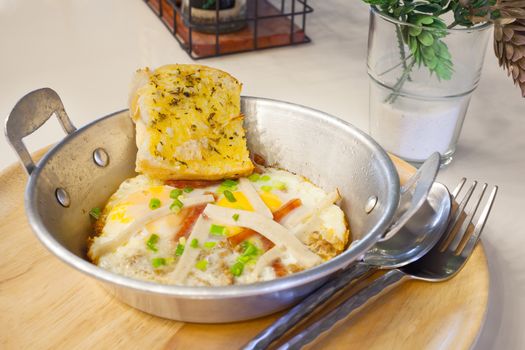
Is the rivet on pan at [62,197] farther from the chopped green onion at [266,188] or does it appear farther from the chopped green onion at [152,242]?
the chopped green onion at [266,188]

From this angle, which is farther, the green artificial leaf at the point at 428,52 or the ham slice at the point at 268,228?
the green artificial leaf at the point at 428,52

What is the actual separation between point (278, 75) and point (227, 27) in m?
0.25

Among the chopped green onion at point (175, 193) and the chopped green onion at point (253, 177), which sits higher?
the chopped green onion at point (175, 193)

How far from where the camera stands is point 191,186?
1017 mm

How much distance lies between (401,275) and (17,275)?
1.90 ft

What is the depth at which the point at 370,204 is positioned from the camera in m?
0.95

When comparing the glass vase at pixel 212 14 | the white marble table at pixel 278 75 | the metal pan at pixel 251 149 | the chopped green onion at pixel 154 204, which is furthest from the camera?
the glass vase at pixel 212 14

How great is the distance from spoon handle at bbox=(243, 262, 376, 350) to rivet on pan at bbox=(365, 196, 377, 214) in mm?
93

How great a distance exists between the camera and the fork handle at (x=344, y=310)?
0.76 metres

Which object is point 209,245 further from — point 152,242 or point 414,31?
point 414,31

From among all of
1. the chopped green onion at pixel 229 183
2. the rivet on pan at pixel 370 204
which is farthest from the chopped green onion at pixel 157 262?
the rivet on pan at pixel 370 204

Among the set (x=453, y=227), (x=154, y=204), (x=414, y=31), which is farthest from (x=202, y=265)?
(x=414, y=31)

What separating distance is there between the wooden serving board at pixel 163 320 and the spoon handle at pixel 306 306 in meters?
0.04

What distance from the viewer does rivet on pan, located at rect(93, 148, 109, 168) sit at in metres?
1.01
